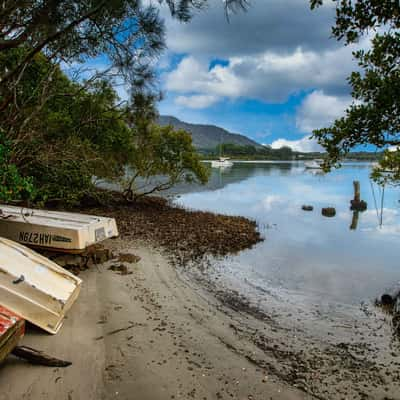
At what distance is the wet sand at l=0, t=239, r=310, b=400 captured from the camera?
295 centimetres

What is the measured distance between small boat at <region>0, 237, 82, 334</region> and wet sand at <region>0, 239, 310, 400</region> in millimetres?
228

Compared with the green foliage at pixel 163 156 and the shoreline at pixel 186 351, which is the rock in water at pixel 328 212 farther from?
the shoreline at pixel 186 351

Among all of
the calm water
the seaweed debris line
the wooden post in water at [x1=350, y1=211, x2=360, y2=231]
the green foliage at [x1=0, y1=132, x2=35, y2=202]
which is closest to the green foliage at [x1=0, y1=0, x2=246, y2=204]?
the green foliage at [x1=0, y1=132, x2=35, y2=202]

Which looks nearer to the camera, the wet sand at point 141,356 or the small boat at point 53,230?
the wet sand at point 141,356

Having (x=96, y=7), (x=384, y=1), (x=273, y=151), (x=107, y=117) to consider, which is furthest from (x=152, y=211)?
(x=273, y=151)

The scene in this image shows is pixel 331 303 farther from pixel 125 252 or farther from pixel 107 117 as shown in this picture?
pixel 107 117

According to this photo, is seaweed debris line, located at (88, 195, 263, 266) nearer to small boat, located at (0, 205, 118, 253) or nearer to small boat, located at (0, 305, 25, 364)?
small boat, located at (0, 205, 118, 253)

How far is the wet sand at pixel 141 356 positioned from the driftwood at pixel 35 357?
5cm

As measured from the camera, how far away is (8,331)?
2900 millimetres

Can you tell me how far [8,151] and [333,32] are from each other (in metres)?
4.69

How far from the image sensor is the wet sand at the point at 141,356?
295 cm

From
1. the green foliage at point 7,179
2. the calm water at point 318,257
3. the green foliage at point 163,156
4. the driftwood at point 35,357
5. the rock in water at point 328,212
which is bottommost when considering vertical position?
the calm water at point 318,257

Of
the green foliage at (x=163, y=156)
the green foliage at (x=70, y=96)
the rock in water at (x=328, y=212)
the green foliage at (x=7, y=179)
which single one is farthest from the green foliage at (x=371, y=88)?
the rock in water at (x=328, y=212)

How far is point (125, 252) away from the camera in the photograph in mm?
7535
